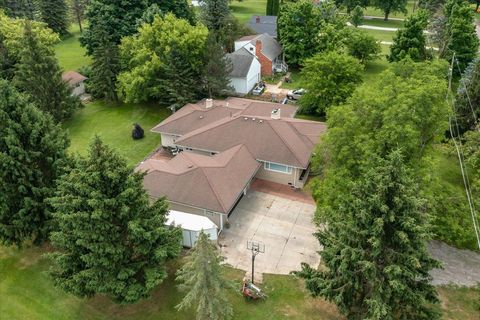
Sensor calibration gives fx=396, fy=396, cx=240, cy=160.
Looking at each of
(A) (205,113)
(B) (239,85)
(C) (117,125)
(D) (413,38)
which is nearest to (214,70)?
(B) (239,85)

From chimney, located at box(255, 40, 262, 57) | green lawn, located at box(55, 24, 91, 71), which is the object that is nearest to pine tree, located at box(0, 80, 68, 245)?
chimney, located at box(255, 40, 262, 57)

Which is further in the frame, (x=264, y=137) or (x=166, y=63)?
(x=166, y=63)

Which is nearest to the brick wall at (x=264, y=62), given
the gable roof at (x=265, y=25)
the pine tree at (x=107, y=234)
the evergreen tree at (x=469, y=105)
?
the gable roof at (x=265, y=25)

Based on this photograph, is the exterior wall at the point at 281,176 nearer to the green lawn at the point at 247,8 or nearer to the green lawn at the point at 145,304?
the green lawn at the point at 145,304

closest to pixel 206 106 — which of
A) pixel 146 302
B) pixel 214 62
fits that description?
pixel 214 62

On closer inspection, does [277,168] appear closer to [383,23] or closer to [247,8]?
[383,23]

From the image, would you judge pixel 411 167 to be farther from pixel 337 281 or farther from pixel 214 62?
pixel 214 62
